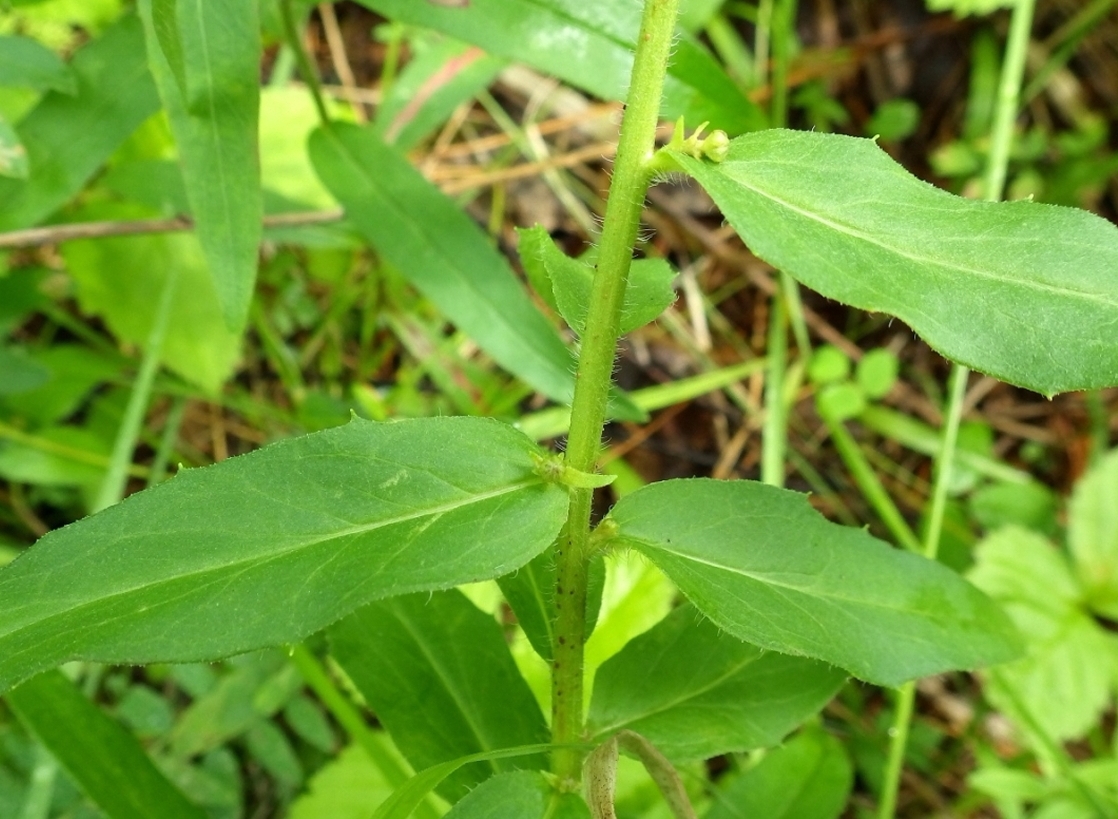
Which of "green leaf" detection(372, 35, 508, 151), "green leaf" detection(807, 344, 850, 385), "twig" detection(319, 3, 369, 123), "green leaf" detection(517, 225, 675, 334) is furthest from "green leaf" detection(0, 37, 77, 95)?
"green leaf" detection(807, 344, 850, 385)

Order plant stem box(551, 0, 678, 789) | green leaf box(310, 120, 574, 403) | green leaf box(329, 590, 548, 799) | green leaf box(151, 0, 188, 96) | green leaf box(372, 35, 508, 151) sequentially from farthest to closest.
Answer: green leaf box(372, 35, 508, 151), green leaf box(310, 120, 574, 403), green leaf box(329, 590, 548, 799), green leaf box(151, 0, 188, 96), plant stem box(551, 0, 678, 789)

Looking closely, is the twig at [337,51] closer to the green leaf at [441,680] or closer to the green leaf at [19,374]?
the green leaf at [19,374]

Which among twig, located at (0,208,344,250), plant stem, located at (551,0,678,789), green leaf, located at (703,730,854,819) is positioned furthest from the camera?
twig, located at (0,208,344,250)

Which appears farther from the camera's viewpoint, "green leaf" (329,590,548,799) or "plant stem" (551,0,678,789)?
"green leaf" (329,590,548,799)

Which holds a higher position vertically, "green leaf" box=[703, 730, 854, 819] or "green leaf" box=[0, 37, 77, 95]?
"green leaf" box=[0, 37, 77, 95]

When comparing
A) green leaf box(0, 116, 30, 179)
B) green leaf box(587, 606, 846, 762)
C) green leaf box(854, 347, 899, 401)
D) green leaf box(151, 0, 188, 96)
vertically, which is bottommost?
green leaf box(854, 347, 899, 401)

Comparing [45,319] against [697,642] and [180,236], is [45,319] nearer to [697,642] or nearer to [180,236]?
[180,236]

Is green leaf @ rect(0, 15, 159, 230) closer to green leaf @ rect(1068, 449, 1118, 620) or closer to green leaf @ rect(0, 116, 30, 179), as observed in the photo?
green leaf @ rect(0, 116, 30, 179)

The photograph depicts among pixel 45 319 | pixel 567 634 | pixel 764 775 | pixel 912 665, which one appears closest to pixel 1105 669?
pixel 764 775

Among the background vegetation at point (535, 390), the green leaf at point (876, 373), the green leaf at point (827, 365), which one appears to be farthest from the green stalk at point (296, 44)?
the green leaf at point (876, 373)
